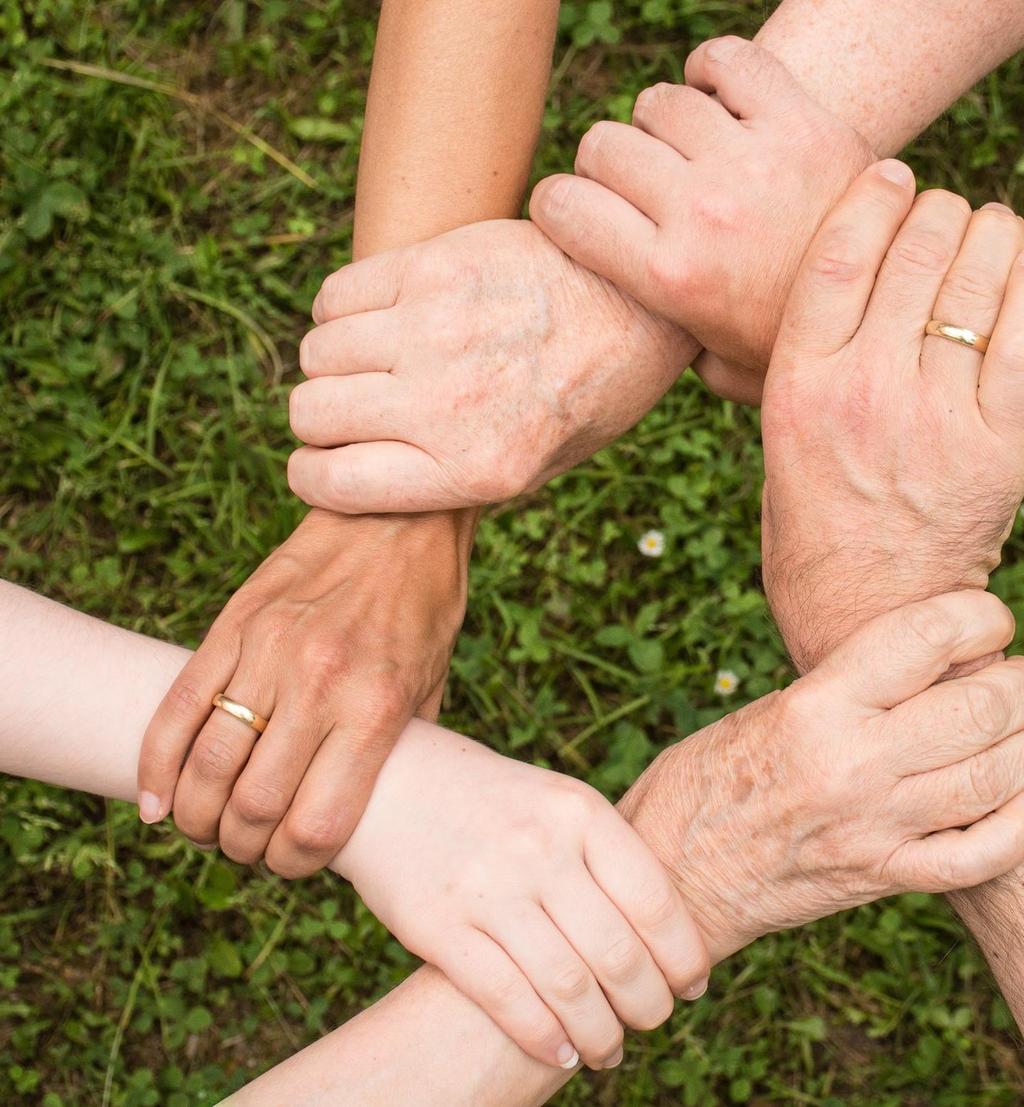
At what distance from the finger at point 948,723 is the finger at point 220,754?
3.49ft

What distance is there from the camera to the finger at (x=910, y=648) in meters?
1.77

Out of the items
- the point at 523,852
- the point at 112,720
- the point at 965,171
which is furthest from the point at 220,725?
the point at 965,171

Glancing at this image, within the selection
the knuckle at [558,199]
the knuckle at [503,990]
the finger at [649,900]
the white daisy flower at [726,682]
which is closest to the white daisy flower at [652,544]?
the white daisy flower at [726,682]

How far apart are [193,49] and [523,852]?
2815 millimetres

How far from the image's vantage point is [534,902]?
1902 millimetres

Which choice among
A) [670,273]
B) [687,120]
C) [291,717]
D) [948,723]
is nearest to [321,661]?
[291,717]

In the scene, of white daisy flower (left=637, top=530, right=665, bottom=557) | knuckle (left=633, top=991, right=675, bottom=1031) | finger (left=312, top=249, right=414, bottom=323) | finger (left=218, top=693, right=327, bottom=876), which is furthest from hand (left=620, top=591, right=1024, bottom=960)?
white daisy flower (left=637, top=530, right=665, bottom=557)

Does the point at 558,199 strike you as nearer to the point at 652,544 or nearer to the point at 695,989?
the point at 652,544

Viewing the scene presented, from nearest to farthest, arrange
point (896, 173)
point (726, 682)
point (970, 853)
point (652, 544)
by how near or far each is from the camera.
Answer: point (970, 853)
point (896, 173)
point (726, 682)
point (652, 544)

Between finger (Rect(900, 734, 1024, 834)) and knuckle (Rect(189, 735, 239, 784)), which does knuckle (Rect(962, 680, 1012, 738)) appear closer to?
finger (Rect(900, 734, 1024, 834))

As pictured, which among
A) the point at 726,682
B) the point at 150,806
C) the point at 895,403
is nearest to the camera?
the point at 895,403

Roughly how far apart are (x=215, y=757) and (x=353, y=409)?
0.67 metres

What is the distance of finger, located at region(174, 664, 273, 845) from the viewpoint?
198cm

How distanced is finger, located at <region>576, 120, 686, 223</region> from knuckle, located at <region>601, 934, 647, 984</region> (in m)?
1.25
